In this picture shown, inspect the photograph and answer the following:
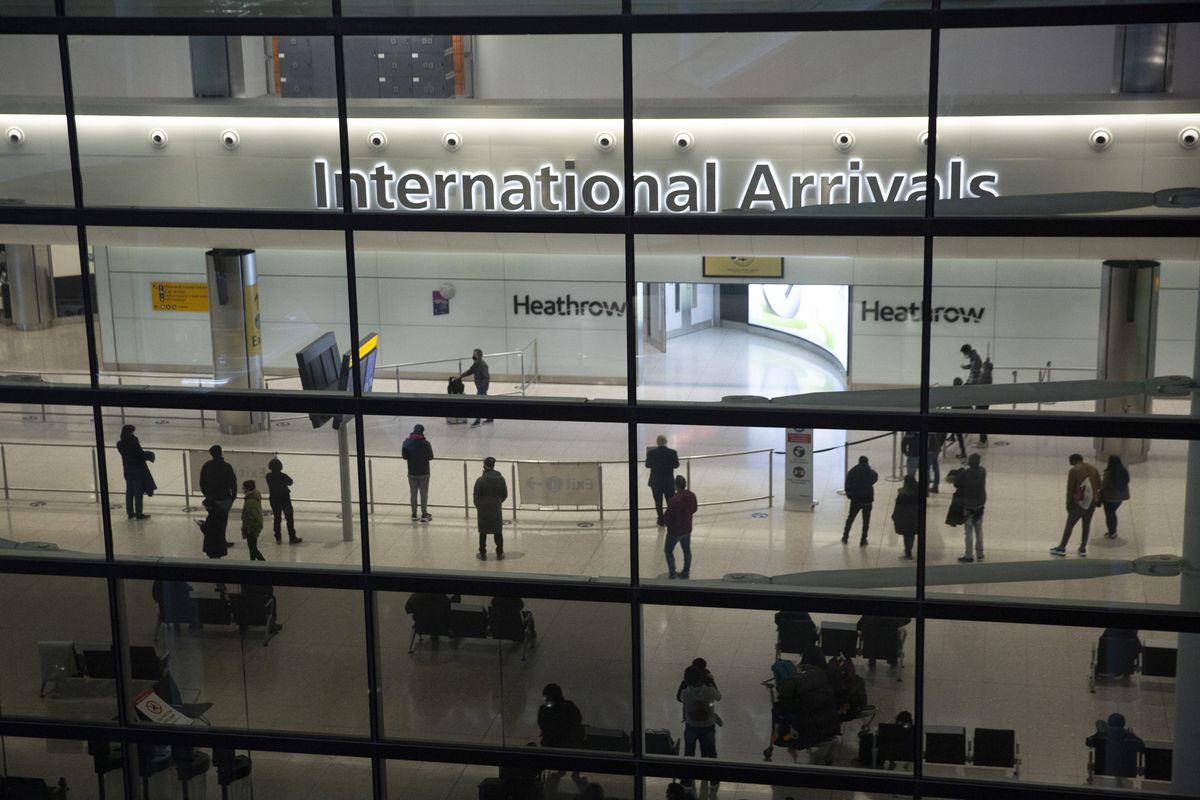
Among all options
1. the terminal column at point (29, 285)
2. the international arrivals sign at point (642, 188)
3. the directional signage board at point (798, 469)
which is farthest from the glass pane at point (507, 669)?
the terminal column at point (29, 285)

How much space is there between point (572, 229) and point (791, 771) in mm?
4296

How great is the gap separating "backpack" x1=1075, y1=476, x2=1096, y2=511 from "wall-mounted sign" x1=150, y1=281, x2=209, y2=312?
6505 millimetres

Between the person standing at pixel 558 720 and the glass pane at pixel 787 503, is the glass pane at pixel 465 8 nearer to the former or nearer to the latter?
A: the glass pane at pixel 787 503

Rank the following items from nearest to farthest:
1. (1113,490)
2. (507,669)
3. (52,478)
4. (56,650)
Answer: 1. (1113,490)
2. (507,669)
3. (52,478)
4. (56,650)

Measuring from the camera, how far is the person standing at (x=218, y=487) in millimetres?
Result: 10078

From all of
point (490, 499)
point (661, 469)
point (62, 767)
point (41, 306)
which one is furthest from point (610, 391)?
point (62, 767)

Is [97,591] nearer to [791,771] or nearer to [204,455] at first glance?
[204,455]

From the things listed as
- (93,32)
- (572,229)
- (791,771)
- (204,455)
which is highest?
(93,32)

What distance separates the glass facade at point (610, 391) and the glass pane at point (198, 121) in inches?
1.3

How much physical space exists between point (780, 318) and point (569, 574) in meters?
2.49

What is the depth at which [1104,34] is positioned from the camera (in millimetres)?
8414

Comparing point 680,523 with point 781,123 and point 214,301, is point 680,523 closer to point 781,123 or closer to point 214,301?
point 781,123

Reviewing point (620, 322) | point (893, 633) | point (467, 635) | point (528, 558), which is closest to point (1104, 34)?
point (620, 322)

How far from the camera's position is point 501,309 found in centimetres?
957
